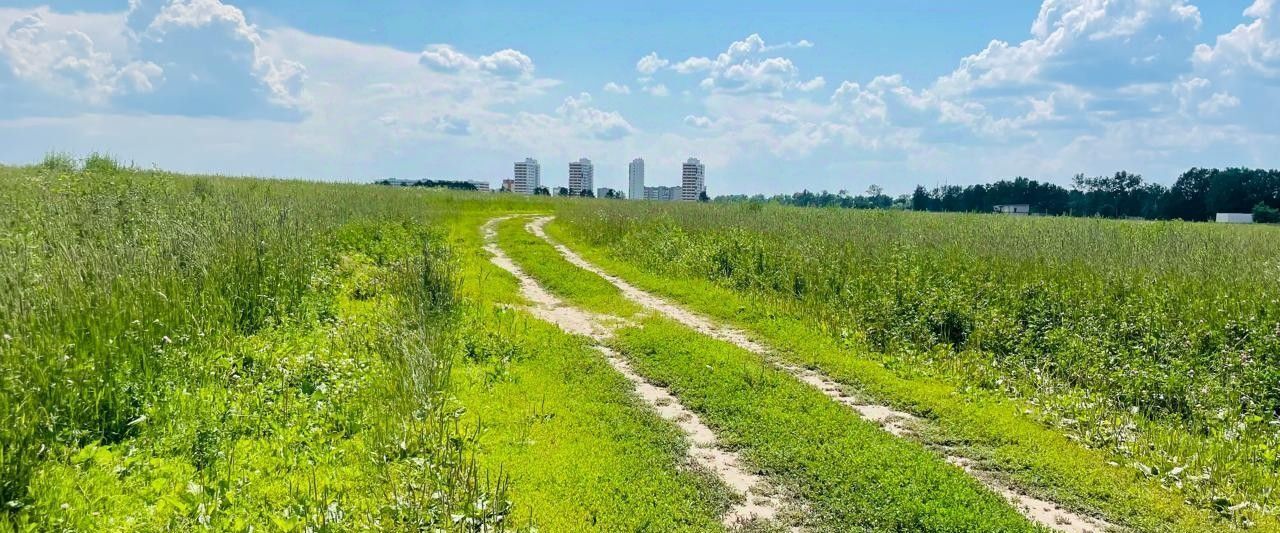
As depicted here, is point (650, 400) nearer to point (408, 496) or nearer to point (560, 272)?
point (408, 496)

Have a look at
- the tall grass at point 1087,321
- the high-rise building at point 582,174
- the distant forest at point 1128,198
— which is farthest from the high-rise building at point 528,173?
the tall grass at point 1087,321

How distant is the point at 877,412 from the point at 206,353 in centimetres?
618

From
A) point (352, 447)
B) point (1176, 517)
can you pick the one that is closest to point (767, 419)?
point (1176, 517)

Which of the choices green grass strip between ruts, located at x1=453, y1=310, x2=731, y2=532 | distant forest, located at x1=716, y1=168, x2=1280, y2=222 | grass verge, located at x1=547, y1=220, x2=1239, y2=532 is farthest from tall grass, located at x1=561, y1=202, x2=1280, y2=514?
distant forest, located at x1=716, y1=168, x2=1280, y2=222

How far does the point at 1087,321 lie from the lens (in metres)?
8.43

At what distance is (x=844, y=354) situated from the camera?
849 cm

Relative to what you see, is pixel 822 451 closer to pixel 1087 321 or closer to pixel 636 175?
pixel 1087 321

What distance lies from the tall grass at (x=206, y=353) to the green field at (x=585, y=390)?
0.03m

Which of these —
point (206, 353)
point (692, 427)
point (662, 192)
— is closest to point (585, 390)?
point (692, 427)

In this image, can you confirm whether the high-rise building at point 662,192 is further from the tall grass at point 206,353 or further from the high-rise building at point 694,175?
the tall grass at point 206,353

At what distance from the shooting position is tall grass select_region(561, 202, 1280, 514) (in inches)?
231

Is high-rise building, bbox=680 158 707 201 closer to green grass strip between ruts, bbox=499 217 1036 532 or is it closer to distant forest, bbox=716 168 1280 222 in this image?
distant forest, bbox=716 168 1280 222

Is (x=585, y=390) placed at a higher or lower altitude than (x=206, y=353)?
lower

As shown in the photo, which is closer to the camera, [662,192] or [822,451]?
[822,451]
